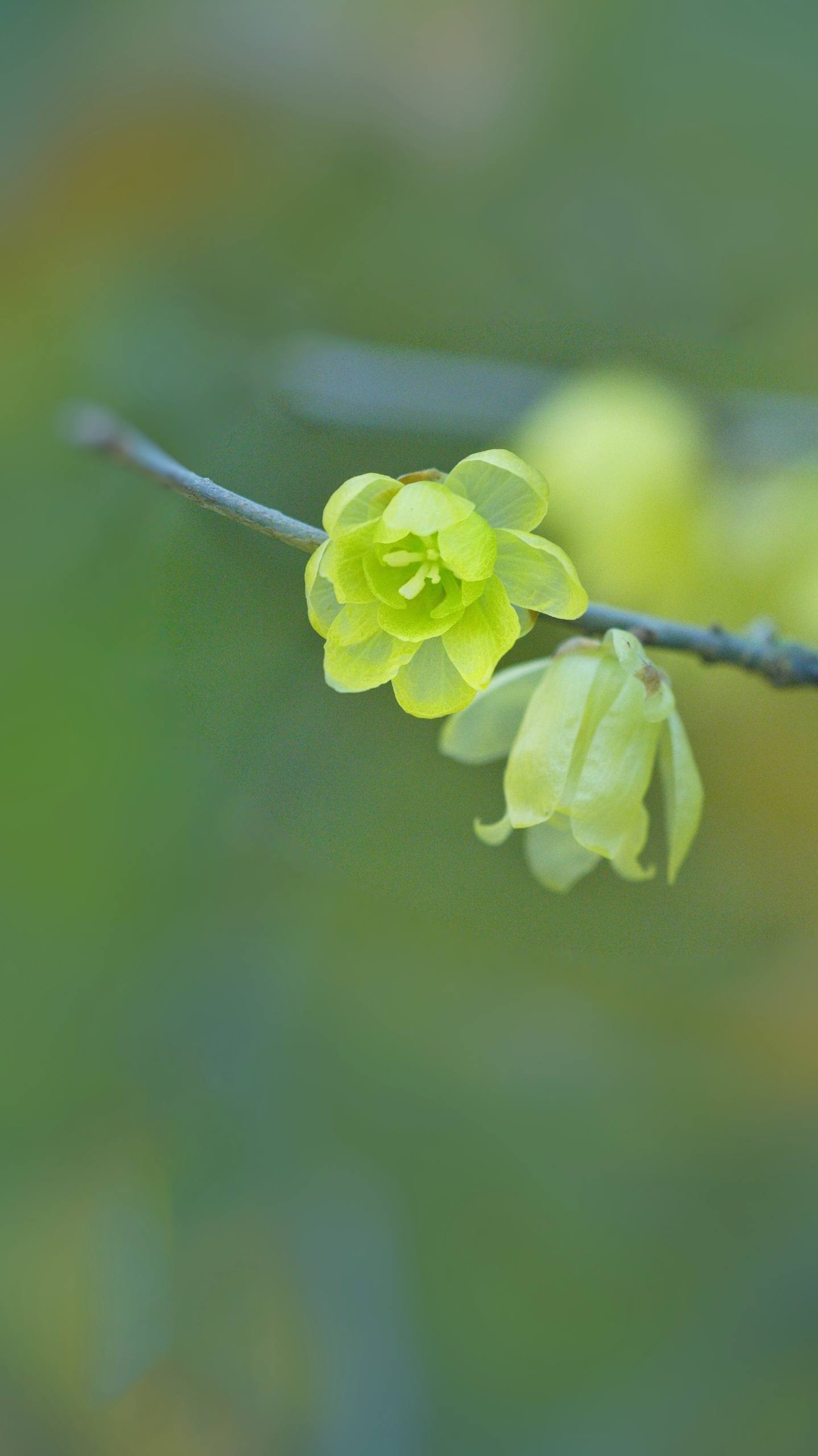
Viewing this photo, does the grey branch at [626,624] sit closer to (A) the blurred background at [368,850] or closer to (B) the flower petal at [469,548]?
(B) the flower petal at [469,548]

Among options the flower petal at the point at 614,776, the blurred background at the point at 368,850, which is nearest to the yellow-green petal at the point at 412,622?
the flower petal at the point at 614,776

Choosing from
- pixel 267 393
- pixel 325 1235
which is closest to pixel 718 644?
pixel 267 393

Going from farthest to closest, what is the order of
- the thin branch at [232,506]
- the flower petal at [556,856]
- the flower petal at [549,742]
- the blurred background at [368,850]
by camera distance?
the blurred background at [368,850]
the flower petal at [556,856]
the flower petal at [549,742]
the thin branch at [232,506]

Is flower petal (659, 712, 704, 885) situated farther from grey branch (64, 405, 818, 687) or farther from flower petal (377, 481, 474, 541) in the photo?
flower petal (377, 481, 474, 541)

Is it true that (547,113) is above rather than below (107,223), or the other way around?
above

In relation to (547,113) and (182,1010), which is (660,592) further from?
(547,113)
